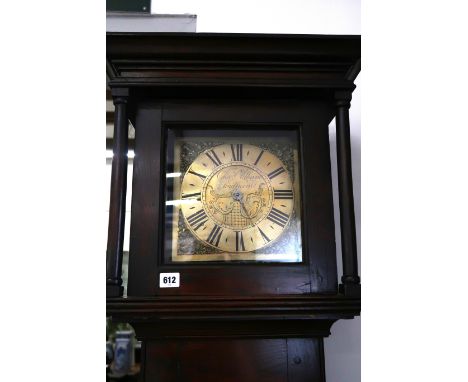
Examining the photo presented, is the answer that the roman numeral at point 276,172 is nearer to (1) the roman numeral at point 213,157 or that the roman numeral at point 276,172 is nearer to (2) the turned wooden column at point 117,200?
(1) the roman numeral at point 213,157

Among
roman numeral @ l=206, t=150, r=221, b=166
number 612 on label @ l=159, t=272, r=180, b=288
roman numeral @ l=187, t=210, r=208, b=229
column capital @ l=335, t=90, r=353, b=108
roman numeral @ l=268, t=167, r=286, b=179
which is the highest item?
column capital @ l=335, t=90, r=353, b=108

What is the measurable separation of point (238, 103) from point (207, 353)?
20.7 inches

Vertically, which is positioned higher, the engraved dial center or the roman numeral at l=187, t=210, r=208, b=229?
the engraved dial center

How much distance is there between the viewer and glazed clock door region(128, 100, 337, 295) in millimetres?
817

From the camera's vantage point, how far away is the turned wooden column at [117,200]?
78cm

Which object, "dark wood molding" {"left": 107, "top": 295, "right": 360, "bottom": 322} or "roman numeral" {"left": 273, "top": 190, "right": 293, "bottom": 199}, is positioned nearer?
"dark wood molding" {"left": 107, "top": 295, "right": 360, "bottom": 322}

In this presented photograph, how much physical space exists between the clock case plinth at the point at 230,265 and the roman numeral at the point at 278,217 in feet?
0.14

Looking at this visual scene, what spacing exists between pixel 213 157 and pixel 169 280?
0.27 metres

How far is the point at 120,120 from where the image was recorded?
2.75ft

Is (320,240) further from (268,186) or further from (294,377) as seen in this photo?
(294,377)

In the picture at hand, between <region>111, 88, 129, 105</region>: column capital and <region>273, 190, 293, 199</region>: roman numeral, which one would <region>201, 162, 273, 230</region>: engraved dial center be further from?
<region>111, 88, 129, 105</region>: column capital

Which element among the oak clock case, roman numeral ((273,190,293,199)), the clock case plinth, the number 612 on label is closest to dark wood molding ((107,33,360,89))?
the clock case plinth

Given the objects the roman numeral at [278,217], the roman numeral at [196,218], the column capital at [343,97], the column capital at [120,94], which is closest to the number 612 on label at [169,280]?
the roman numeral at [196,218]
